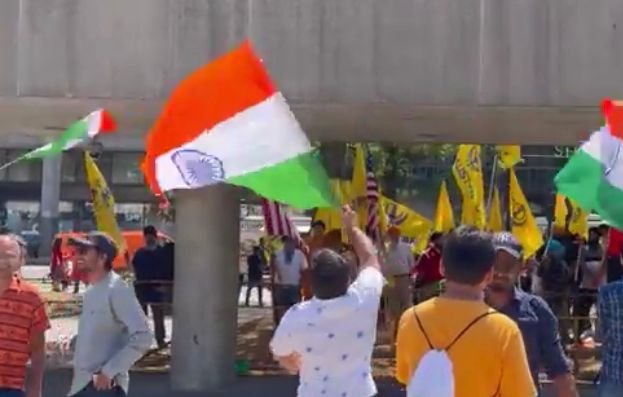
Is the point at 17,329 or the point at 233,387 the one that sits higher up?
the point at 17,329

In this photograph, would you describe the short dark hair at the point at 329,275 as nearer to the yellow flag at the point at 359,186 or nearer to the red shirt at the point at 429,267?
the red shirt at the point at 429,267

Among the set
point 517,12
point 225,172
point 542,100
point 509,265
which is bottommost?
point 509,265

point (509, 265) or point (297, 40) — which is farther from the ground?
point (297, 40)

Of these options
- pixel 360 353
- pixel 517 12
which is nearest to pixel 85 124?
pixel 517 12

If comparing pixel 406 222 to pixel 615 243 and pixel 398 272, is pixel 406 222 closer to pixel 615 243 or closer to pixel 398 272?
pixel 398 272

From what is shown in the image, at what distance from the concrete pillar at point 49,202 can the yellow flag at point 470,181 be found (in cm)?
3522

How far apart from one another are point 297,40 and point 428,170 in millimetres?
37738

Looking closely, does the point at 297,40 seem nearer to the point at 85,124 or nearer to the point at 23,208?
the point at 85,124

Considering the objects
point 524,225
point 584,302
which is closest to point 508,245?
point 584,302

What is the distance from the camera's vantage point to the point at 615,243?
14820 mm

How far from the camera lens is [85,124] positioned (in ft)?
30.8

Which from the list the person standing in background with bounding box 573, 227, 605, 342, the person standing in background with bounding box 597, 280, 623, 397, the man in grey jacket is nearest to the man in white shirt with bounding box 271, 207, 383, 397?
the man in grey jacket

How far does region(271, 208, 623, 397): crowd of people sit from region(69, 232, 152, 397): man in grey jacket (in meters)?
1.15

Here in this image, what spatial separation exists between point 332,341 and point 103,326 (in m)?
1.72
